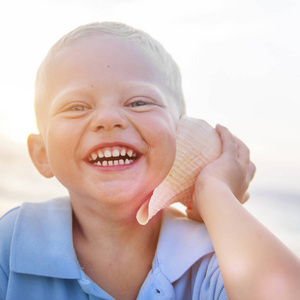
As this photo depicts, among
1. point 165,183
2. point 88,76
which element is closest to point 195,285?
point 165,183

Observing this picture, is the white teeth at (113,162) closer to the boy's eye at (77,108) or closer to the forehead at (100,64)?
the boy's eye at (77,108)

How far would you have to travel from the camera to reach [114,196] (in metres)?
→ 2.36

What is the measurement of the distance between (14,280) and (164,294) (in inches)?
30.1

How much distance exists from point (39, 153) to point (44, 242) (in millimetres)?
607

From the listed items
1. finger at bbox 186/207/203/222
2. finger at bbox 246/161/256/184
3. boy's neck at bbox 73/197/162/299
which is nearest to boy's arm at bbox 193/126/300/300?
finger at bbox 186/207/203/222

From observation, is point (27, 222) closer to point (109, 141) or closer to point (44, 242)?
point (44, 242)

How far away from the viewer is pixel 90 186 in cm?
239

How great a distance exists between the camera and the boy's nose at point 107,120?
7.51 ft

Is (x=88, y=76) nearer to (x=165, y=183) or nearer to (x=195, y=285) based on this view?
(x=165, y=183)

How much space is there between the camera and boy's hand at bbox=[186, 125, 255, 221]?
2516mm

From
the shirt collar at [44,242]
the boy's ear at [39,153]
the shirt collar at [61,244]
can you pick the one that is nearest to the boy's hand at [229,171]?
the shirt collar at [61,244]

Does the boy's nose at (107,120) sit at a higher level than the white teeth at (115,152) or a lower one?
higher

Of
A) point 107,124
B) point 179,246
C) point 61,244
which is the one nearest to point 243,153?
point 179,246

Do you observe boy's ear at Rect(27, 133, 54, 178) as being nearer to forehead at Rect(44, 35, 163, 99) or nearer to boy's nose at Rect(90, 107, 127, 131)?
forehead at Rect(44, 35, 163, 99)
